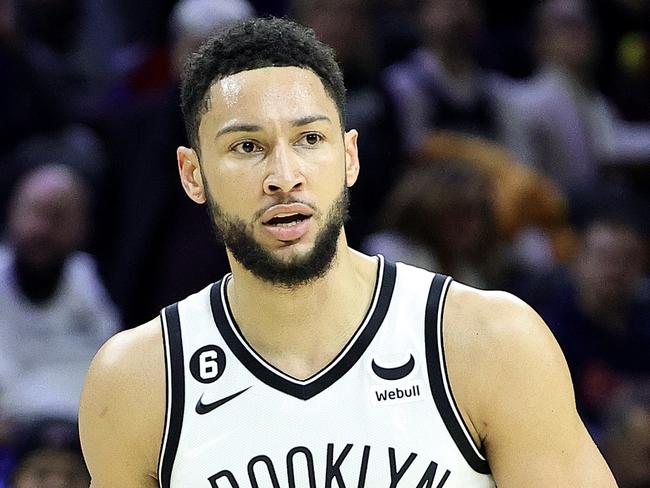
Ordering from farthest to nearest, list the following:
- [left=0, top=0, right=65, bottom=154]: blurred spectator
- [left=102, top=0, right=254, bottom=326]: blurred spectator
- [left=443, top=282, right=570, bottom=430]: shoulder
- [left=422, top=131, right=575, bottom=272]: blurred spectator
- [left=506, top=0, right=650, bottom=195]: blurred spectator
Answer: [left=506, top=0, right=650, bottom=195]: blurred spectator < [left=0, top=0, right=65, bottom=154]: blurred spectator < [left=422, top=131, right=575, bottom=272]: blurred spectator < [left=102, top=0, right=254, bottom=326]: blurred spectator < [left=443, top=282, right=570, bottom=430]: shoulder

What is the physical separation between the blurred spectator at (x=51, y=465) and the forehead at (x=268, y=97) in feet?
8.07

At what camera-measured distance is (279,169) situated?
304 centimetres

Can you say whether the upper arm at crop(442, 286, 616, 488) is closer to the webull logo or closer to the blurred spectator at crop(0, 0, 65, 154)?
the webull logo

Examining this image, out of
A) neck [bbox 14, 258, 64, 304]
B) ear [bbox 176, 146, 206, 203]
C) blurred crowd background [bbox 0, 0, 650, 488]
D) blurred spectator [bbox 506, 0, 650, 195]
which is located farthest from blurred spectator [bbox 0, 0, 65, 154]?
ear [bbox 176, 146, 206, 203]

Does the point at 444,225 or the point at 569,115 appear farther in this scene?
the point at 569,115

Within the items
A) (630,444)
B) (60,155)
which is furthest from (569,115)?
(60,155)

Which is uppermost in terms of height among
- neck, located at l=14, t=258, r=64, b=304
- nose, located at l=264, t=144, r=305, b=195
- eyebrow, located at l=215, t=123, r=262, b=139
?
neck, located at l=14, t=258, r=64, b=304

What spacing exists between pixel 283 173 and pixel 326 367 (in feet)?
1.69

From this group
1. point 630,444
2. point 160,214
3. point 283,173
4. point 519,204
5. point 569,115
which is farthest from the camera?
point 569,115

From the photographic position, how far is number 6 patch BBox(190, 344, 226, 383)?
326 centimetres

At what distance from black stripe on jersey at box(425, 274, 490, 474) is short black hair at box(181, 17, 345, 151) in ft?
1.75

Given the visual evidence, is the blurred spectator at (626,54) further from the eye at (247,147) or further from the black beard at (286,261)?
the eye at (247,147)

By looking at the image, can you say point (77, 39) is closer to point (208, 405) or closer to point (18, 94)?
point (18, 94)

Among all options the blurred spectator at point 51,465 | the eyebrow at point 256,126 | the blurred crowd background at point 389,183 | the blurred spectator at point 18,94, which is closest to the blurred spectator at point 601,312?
the blurred crowd background at point 389,183
